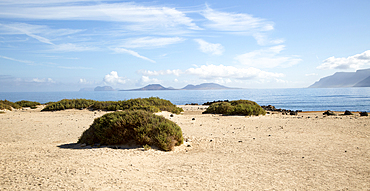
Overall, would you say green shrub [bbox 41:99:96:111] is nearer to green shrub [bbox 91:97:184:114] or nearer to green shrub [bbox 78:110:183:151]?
green shrub [bbox 91:97:184:114]

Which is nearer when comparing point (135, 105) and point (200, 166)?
point (200, 166)

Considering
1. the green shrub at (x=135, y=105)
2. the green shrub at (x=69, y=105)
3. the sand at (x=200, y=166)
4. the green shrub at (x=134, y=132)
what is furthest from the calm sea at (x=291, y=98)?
the green shrub at (x=134, y=132)

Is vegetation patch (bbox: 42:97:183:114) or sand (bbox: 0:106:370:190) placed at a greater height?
vegetation patch (bbox: 42:97:183:114)

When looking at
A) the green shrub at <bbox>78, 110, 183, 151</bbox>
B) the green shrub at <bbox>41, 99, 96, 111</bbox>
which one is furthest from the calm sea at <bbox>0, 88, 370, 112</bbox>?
the green shrub at <bbox>78, 110, 183, 151</bbox>

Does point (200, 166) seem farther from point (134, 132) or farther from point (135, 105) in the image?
point (135, 105)

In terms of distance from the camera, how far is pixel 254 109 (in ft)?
58.1

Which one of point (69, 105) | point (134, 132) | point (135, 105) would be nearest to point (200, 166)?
point (134, 132)

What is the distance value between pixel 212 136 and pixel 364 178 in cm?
546

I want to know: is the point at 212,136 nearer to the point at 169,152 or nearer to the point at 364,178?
the point at 169,152

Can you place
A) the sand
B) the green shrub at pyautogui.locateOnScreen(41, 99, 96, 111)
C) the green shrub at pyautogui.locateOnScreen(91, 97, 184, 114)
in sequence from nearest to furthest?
the sand, the green shrub at pyautogui.locateOnScreen(91, 97, 184, 114), the green shrub at pyautogui.locateOnScreen(41, 99, 96, 111)

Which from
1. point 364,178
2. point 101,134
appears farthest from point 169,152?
point 364,178

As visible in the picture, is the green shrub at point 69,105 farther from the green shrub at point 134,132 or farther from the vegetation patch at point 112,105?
the green shrub at point 134,132

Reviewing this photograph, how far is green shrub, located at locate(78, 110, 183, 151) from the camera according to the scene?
7.32 meters

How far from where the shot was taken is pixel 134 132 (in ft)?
24.8
